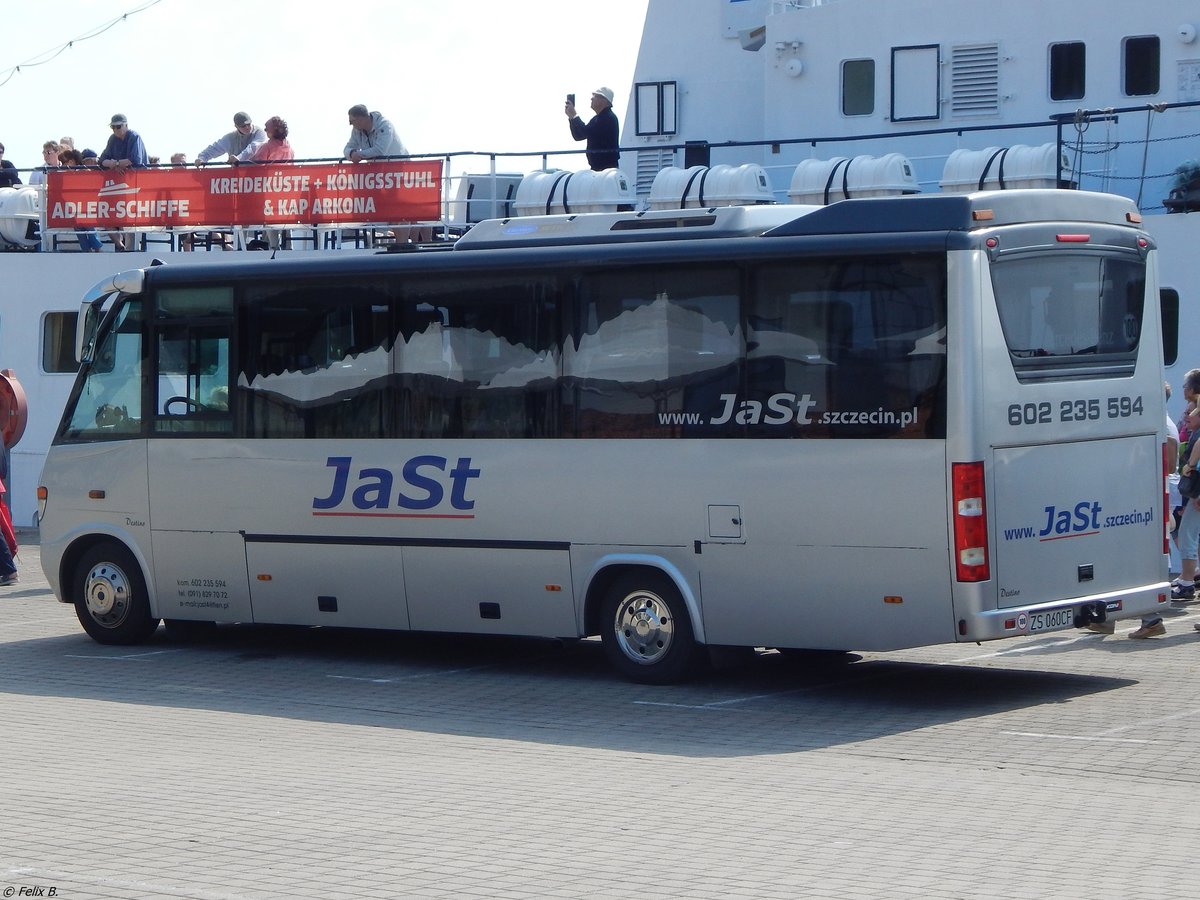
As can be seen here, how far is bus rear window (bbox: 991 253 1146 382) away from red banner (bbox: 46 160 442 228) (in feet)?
34.5

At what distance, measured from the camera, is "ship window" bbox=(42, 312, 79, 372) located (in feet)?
77.7

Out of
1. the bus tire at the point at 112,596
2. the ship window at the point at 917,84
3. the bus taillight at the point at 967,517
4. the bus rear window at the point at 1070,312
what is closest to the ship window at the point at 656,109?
the ship window at the point at 917,84

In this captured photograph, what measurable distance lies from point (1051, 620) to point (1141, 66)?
11.3 meters

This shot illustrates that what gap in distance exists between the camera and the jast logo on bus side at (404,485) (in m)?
12.1

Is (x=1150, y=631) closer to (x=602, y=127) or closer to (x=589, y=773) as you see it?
(x=589, y=773)

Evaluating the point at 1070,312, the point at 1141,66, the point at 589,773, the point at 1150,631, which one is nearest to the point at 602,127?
the point at 1141,66

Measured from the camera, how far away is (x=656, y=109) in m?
24.5

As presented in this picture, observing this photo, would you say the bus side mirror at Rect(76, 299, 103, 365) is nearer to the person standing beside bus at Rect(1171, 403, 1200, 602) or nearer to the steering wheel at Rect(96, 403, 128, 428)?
the steering wheel at Rect(96, 403, 128, 428)

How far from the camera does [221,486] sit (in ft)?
42.8

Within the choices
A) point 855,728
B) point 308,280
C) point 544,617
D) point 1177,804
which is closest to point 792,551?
point 855,728

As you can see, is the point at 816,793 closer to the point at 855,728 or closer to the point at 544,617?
the point at 855,728

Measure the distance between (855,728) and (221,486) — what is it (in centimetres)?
521

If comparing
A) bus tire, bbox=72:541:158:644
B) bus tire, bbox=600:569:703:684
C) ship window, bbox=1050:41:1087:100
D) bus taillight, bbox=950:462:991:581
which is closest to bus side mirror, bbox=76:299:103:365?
bus tire, bbox=72:541:158:644

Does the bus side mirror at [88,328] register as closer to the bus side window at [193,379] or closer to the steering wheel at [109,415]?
the steering wheel at [109,415]
